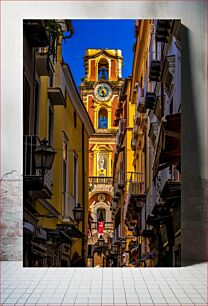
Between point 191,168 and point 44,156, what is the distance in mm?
1117

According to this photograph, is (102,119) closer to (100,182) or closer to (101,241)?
(100,182)

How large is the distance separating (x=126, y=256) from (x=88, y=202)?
21.2 inches

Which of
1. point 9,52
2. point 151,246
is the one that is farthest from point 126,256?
point 9,52

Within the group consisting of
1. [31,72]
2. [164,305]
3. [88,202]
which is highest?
[31,72]

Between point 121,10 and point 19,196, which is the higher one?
point 121,10

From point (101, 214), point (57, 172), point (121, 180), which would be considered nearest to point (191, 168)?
point (121, 180)

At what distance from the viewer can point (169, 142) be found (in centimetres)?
498

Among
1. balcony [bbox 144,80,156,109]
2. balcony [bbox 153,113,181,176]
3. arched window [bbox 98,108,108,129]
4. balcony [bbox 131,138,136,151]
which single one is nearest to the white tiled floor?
balcony [bbox 153,113,181,176]

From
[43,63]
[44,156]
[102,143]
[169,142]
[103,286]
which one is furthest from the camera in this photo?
[102,143]

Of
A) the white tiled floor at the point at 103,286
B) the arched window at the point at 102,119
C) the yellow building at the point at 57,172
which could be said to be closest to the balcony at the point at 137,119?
the arched window at the point at 102,119

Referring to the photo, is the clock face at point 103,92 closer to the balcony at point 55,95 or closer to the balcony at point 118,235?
the balcony at point 55,95

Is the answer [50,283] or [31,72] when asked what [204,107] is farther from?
[50,283]

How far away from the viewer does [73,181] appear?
5.30 metres

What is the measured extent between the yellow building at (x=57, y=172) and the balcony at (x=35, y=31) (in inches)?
0.6
